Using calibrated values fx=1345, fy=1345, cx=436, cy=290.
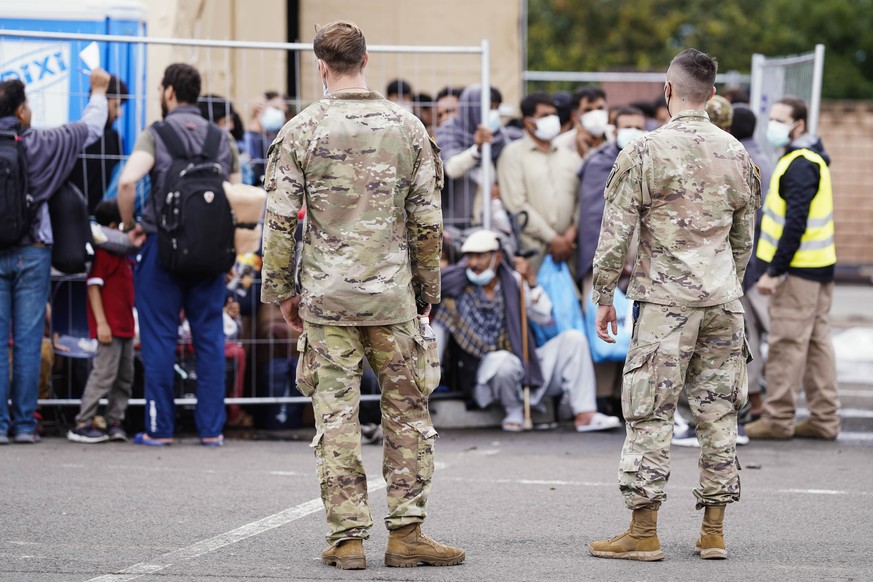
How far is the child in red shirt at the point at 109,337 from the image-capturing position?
8.34 m

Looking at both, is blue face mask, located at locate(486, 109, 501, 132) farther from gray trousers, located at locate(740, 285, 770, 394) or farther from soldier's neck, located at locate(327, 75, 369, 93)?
soldier's neck, located at locate(327, 75, 369, 93)

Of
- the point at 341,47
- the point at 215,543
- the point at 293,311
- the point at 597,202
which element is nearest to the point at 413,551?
the point at 215,543

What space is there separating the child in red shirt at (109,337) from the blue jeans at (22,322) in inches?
12.3

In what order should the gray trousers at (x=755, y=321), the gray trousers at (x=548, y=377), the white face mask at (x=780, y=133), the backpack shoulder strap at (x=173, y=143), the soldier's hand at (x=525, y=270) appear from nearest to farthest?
1. the backpack shoulder strap at (x=173, y=143)
2. the white face mask at (x=780, y=133)
3. the gray trousers at (x=548, y=377)
4. the soldier's hand at (x=525, y=270)
5. the gray trousers at (x=755, y=321)

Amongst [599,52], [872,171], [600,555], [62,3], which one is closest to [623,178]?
[600,555]

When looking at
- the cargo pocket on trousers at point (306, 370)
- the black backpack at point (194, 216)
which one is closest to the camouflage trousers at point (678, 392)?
the cargo pocket on trousers at point (306, 370)

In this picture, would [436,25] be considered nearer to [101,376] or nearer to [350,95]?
[101,376]

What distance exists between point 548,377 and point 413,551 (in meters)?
4.11

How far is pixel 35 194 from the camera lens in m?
8.00

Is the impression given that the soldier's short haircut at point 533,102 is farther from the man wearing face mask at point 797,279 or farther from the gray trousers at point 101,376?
the gray trousers at point 101,376

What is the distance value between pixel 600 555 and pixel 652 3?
3250 cm

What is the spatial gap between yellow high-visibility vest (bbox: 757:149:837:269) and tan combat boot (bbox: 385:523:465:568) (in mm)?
4239

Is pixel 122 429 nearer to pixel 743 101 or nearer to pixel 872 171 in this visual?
pixel 743 101

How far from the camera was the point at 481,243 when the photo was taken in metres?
8.98
